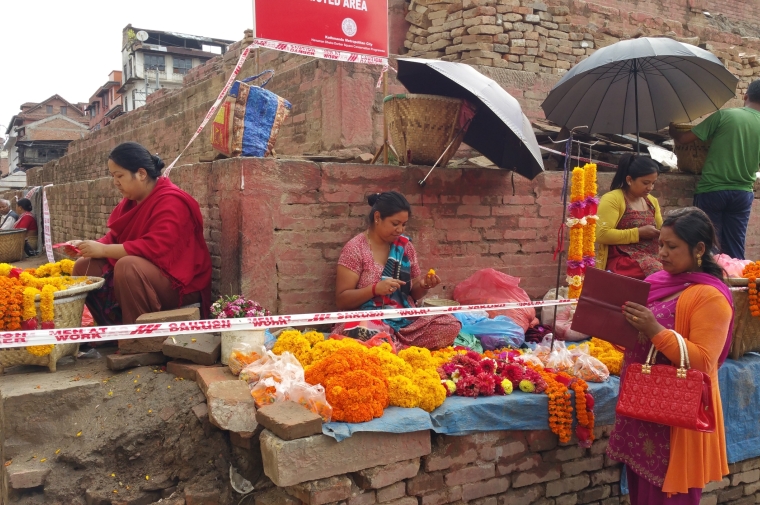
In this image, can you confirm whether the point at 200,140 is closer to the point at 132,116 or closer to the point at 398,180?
the point at 398,180

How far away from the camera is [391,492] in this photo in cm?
304

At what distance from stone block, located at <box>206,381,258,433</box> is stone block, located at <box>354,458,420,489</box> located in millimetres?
596

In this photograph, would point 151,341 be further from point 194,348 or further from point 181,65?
point 181,65

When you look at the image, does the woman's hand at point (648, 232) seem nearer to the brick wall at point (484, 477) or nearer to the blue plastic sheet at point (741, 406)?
the blue plastic sheet at point (741, 406)

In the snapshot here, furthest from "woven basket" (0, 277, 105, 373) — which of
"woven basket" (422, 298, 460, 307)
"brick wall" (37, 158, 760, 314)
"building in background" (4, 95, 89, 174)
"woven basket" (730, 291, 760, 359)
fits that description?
"building in background" (4, 95, 89, 174)

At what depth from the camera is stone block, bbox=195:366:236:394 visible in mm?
3350

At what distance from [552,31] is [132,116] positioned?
31.3ft

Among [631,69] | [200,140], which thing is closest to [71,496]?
[631,69]

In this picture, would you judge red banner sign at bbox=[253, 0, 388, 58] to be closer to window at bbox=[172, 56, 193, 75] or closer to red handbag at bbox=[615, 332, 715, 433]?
red handbag at bbox=[615, 332, 715, 433]

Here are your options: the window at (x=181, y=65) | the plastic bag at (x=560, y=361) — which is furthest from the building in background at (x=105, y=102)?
the plastic bag at (x=560, y=361)

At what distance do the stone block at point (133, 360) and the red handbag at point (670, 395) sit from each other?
275 cm

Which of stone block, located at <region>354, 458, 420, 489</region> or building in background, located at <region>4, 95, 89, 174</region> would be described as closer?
stone block, located at <region>354, 458, 420, 489</region>

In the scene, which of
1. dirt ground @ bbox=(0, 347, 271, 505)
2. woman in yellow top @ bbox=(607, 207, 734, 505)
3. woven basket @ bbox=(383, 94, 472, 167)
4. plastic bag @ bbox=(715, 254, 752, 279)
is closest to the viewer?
woman in yellow top @ bbox=(607, 207, 734, 505)

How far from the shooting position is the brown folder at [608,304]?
106 inches
